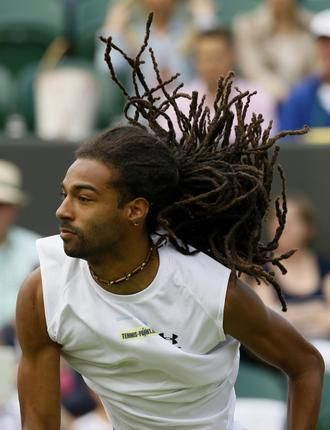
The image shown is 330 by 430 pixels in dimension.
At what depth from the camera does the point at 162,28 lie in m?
7.75

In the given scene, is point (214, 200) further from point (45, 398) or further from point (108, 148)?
point (45, 398)

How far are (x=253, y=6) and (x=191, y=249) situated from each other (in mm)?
4777

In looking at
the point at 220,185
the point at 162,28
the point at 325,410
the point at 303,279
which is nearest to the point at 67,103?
the point at 162,28

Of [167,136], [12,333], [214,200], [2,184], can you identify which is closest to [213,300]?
[214,200]

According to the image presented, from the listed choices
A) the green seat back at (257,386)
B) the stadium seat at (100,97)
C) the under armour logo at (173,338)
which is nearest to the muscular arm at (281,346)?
the under armour logo at (173,338)

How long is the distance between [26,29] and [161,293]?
530 centimetres

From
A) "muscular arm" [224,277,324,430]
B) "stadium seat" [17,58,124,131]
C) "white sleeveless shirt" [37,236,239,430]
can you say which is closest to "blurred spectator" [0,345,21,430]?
"stadium seat" [17,58,124,131]

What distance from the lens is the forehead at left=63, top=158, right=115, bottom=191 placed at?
3.30 metres

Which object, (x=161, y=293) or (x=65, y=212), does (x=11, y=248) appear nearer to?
(x=161, y=293)

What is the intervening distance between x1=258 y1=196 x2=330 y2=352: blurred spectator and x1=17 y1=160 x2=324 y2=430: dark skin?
2469mm

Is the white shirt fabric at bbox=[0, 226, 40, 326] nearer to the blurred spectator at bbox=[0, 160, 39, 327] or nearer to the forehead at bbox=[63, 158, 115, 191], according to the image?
the blurred spectator at bbox=[0, 160, 39, 327]

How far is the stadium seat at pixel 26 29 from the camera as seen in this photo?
8359 mm

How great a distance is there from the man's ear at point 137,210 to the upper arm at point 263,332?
12.5 inches

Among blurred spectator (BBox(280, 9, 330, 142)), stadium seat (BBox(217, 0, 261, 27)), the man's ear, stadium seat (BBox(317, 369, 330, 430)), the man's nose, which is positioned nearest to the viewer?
the man's nose
